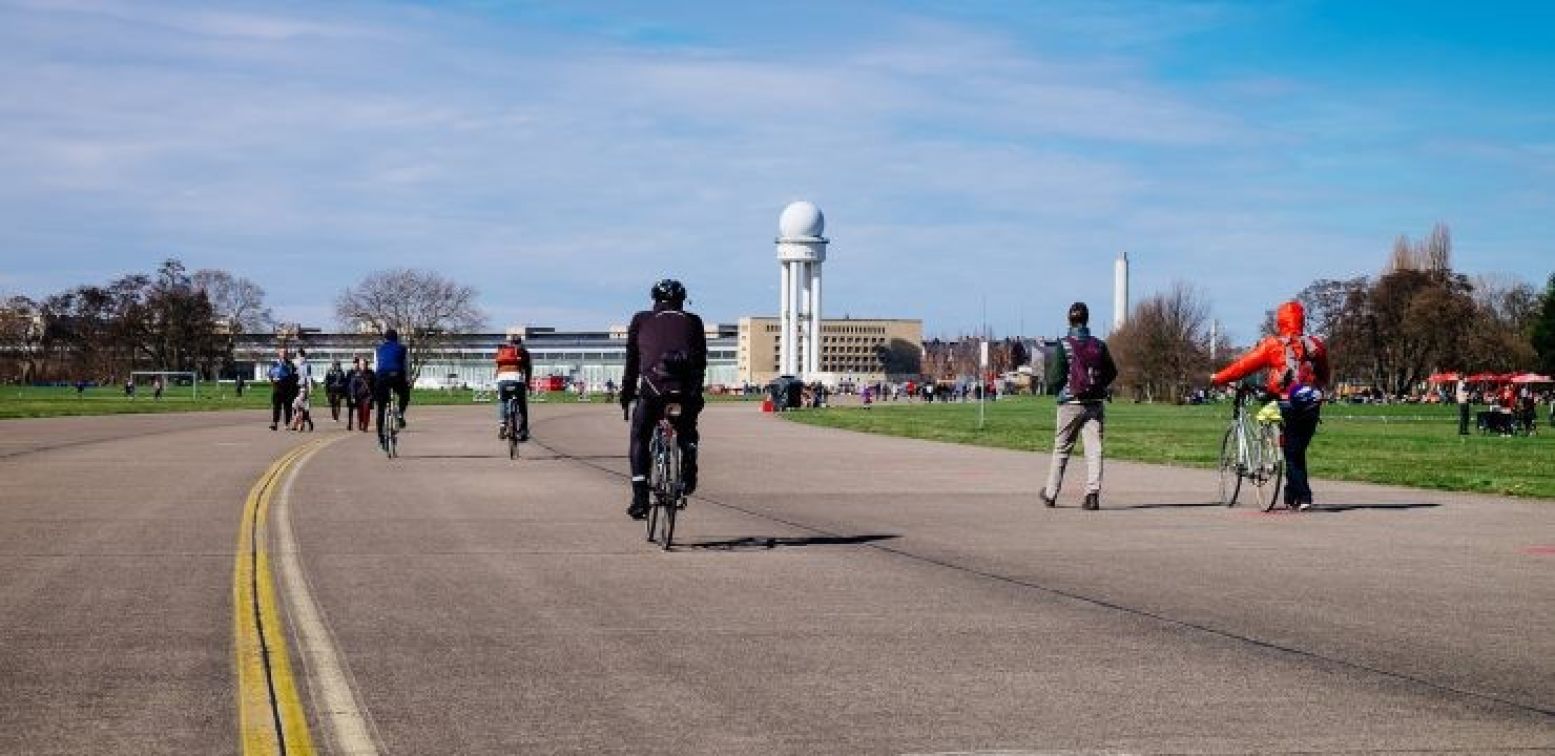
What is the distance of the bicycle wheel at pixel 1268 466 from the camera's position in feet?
55.1

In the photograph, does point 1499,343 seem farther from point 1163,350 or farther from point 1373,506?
point 1373,506

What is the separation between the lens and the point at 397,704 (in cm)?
659

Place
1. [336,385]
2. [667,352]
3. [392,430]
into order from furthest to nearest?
1. [336,385]
2. [392,430]
3. [667,352]

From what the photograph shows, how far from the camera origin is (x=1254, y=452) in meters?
17.2

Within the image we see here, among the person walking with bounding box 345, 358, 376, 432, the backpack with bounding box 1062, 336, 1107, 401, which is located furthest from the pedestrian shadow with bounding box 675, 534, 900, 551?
the person walking with bounding box 345, 358, 376, 432

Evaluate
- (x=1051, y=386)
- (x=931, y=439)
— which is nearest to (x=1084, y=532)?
(x=1051, y=386)

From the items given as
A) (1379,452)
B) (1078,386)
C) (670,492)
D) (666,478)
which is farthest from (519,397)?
(1379,452)

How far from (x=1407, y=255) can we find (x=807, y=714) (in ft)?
475

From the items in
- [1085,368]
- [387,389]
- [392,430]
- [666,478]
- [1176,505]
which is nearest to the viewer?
[666,478]

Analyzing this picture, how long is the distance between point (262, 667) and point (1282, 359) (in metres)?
11.7

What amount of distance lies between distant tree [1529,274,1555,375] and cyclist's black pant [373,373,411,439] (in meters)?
106

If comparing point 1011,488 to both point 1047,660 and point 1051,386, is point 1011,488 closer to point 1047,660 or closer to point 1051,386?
point 1051,386

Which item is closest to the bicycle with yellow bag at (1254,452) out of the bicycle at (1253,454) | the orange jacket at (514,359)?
the bicycle at (1253,454)

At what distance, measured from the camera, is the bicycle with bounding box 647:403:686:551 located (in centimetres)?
1271
